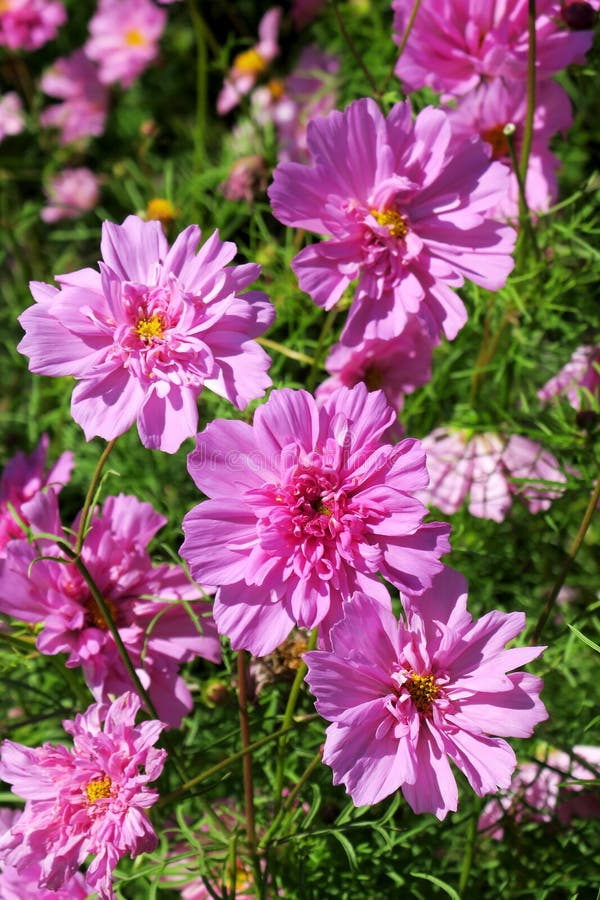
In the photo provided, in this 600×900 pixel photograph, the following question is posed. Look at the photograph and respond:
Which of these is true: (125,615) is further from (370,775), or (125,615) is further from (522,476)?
(522,476)

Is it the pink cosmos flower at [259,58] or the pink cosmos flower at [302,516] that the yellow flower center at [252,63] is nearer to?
the pink cosmos flower at [259,58]

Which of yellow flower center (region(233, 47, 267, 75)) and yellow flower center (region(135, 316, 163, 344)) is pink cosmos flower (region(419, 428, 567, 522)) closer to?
yellow flower center (region(135, 316, 163, 344))

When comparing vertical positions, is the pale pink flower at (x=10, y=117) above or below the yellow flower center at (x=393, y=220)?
below

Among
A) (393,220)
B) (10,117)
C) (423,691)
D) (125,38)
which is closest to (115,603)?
(423,691)

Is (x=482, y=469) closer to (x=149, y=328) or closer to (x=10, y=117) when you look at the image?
(x=149, y=328)

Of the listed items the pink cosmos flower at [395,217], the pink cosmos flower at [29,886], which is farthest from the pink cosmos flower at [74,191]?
the pink cosmos flower at [29,886]

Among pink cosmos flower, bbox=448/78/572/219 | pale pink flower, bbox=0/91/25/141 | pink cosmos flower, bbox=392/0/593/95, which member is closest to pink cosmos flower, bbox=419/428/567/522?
pink cosmos flower, bbox=448/78/572/219

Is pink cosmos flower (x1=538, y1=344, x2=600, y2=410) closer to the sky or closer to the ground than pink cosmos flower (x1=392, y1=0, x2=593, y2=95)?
closer to the ground
